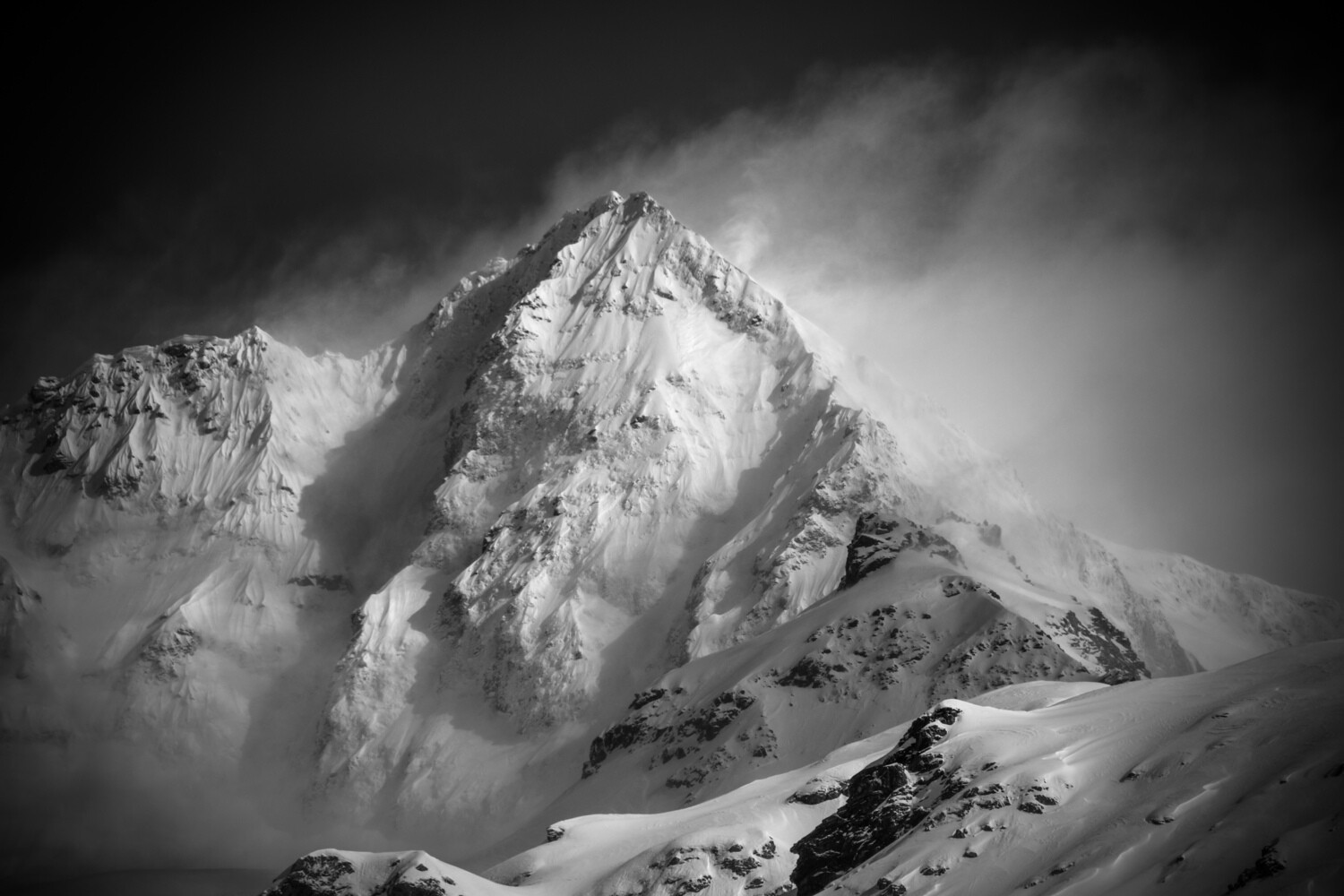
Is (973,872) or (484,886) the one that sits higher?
(484,886)

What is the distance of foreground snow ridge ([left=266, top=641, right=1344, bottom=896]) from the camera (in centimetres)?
8119

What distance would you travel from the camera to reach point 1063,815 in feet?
318

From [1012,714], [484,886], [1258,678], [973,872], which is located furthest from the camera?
[484,886]

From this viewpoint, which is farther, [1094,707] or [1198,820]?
[1094,707]

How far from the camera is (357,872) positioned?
139 m

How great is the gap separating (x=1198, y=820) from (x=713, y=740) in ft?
386

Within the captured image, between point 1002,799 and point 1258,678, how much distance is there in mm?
25890

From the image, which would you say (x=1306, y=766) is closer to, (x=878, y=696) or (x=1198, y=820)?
(x=1198, y=820)

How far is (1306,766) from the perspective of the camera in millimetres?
84625

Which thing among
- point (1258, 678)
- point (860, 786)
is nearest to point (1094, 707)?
point (1258, 678)

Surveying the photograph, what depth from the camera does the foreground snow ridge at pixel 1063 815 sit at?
3196 inches

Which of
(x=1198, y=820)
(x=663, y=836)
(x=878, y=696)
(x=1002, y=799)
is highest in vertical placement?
(x=878, y=696)

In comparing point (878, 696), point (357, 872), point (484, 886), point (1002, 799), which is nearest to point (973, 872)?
point (1002, 799)

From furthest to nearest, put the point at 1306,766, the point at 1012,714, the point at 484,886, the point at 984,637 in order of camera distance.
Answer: the point at 984,637
the point at 484,886
the point at 1012,714
the point at 1306,766
